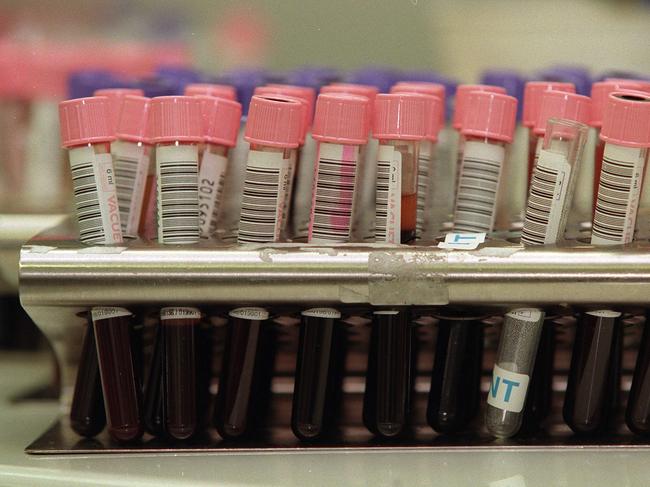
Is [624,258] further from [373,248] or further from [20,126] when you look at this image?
[20,126]

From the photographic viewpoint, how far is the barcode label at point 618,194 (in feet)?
1.58

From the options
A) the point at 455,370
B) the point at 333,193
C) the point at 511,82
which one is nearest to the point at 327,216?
the point at 333,193

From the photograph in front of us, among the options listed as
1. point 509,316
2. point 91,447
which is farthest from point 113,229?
point 509,316

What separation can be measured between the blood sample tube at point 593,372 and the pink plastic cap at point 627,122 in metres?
0.10

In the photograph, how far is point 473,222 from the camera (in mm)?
546

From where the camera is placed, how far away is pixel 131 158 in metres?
0.56

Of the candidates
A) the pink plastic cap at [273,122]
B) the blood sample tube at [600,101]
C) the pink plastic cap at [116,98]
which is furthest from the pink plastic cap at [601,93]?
the pink plastic cap at [116,98]

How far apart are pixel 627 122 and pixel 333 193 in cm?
18

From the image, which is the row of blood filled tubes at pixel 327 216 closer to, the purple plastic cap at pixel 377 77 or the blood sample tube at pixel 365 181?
the blood sample tube at pixel 365 181

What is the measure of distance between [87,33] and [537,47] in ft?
1.39

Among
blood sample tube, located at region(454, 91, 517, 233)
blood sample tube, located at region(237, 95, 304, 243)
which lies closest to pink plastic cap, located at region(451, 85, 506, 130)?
blood sample tube, located at region(454, 91, 517, 233)

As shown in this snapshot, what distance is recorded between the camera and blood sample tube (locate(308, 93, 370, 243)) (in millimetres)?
500

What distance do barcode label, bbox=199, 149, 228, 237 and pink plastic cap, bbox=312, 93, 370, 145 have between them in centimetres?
8

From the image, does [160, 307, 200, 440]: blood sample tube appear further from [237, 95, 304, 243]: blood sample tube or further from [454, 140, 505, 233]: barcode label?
[454, 140, 505, 233]: barcode label
